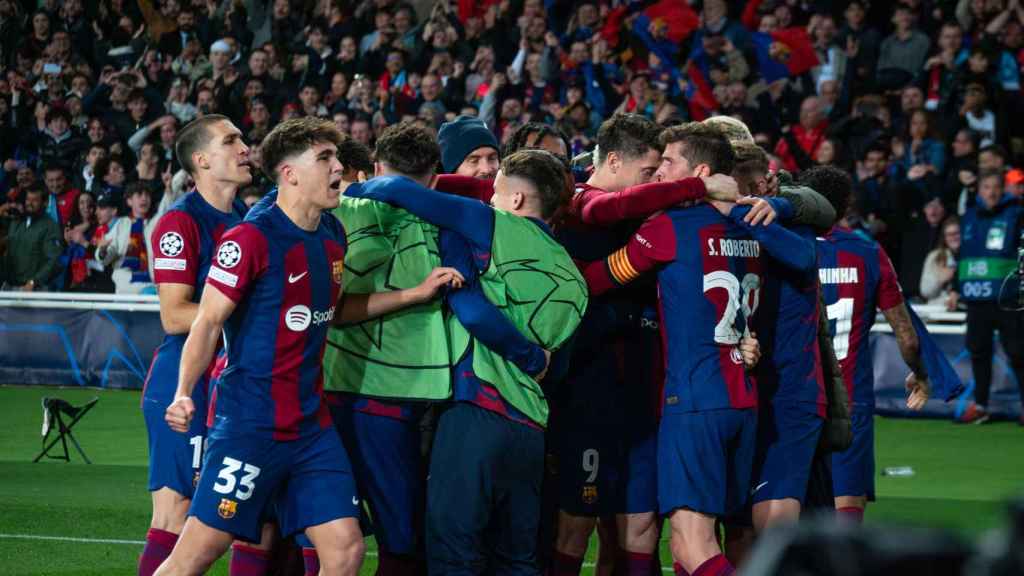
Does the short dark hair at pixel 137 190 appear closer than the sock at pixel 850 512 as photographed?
No

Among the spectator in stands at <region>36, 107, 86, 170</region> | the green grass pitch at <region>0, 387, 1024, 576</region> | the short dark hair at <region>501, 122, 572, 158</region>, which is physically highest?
the spectator in stands at <region>36, 107, 86, 170</region>

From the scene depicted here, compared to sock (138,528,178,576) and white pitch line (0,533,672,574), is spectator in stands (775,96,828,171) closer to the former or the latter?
white pitch line (0,533,672,574)

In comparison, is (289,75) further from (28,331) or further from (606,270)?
(606,270)

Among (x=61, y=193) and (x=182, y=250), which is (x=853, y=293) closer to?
(x=182, y=250)

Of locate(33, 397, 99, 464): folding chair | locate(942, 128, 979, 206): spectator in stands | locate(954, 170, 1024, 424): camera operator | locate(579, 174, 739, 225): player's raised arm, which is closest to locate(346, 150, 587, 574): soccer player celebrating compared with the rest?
locate(579, 174, 739, 225): player's raised arm

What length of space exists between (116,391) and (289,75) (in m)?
5.85

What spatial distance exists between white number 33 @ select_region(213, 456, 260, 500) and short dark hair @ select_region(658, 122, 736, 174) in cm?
216

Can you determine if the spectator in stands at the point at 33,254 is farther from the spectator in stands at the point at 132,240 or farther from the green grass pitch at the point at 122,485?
the green grass pitch at the point at 122,485

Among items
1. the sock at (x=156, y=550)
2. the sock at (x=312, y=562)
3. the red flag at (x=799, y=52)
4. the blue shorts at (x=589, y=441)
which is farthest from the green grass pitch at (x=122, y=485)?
the red flag at (x=799, y=52)

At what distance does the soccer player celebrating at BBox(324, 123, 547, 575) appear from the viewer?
5.42m

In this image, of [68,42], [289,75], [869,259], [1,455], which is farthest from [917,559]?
[68,42]

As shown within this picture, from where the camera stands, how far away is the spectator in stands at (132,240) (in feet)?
56.6

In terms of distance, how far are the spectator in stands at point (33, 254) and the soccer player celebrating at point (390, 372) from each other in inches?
518

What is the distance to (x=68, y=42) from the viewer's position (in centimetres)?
2261
